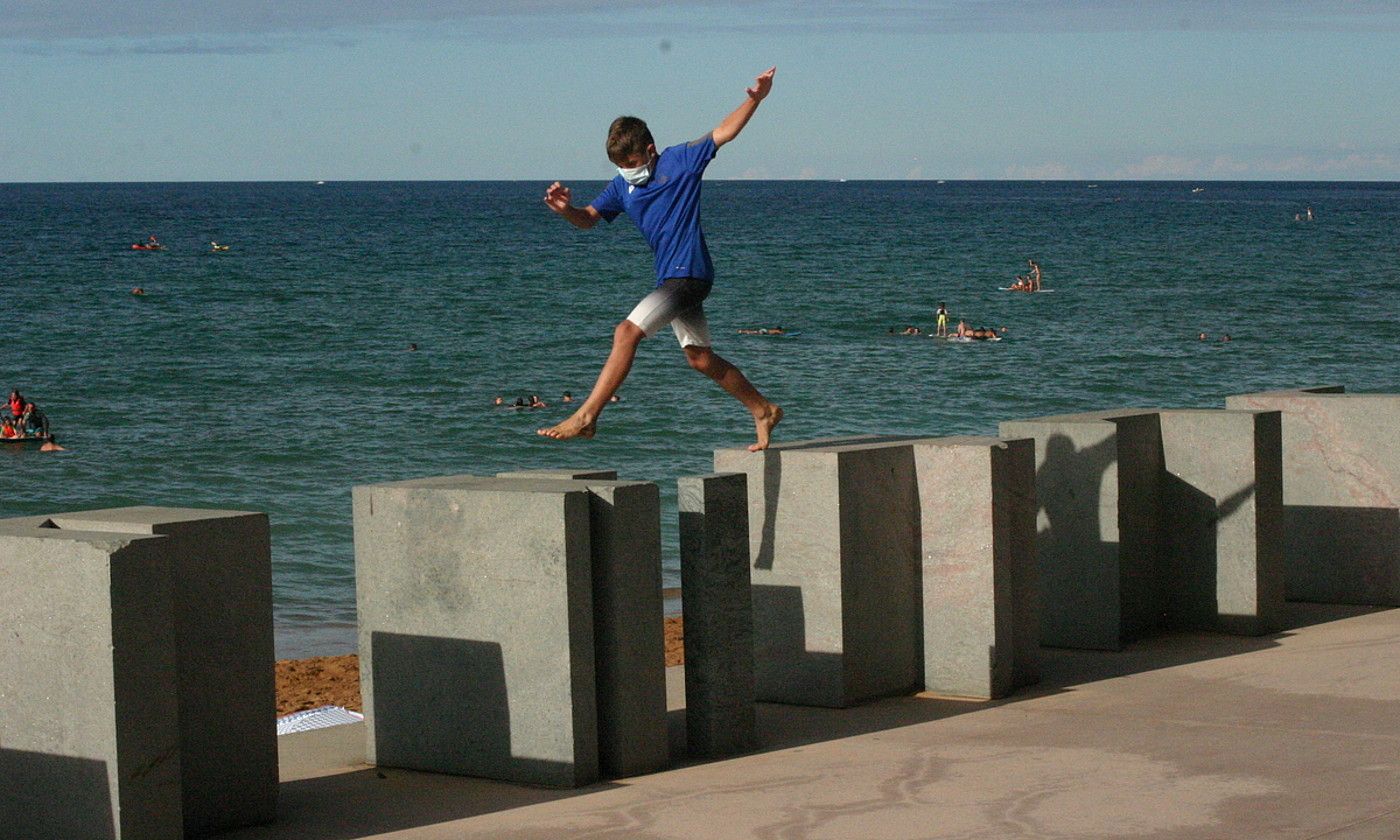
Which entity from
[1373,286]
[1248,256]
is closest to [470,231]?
[1248,256]

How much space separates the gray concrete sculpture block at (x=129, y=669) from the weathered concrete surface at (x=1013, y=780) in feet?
1.53

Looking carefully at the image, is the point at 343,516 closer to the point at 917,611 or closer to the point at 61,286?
the point at 917,611

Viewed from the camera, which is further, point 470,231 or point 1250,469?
point 470,231

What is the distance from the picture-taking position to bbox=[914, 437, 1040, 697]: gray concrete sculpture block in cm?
805

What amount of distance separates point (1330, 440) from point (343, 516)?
13.1m

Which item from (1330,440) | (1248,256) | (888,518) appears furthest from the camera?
(1248,256)

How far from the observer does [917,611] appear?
8.38 metres

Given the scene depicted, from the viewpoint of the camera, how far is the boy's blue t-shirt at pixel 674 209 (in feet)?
25.2

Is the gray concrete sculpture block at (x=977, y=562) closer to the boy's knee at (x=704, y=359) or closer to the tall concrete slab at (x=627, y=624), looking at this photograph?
the boy's knee at (x=704, y=359)

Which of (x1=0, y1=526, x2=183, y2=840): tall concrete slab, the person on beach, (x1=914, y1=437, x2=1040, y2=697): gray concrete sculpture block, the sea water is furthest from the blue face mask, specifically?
the sea water

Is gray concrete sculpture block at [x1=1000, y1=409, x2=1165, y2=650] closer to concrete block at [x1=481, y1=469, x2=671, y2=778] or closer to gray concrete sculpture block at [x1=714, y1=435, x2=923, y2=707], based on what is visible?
gray concrete sculpture block at [x1=714, y1=435, x2=923, y2=707]

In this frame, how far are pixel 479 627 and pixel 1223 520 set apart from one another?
4406 mm

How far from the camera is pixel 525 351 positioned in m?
43.7

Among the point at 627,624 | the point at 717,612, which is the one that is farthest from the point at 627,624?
the point at 717,612
